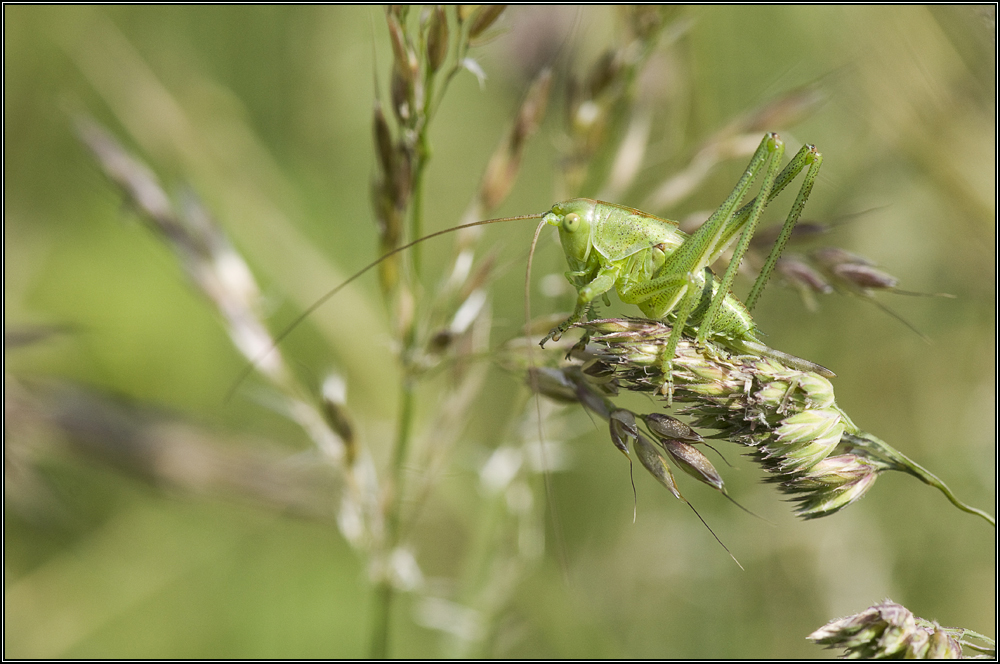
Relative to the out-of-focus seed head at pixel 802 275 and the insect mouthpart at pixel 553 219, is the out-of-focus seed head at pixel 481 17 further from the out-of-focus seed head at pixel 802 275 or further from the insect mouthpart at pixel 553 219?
the out-of-focus seed head at pixel 802 275

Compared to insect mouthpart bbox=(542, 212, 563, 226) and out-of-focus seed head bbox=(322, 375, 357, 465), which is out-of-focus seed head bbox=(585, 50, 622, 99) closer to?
insect mouthpart bbox=(542, 212, 563, 226)

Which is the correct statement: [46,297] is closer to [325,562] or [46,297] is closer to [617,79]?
[325,562]

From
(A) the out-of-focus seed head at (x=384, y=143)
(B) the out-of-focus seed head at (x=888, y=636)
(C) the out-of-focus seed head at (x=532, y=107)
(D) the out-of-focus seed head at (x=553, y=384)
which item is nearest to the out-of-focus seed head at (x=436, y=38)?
(A) the out-of-focus seed head at (x=384, y=143)

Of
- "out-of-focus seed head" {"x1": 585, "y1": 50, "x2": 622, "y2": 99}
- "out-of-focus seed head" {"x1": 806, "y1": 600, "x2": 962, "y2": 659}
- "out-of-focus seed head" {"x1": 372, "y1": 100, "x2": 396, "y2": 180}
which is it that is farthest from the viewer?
"out-of-focus seed head" {"x1": 585, "y1": 50, "x2": 622, "y2": 99}

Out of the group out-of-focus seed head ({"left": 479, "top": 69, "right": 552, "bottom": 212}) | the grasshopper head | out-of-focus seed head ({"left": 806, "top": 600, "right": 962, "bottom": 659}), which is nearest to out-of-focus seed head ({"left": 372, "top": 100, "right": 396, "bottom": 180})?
out-of-focus seed head ({"left": 479, "top": 69, "right": 552, "bottom": 212})

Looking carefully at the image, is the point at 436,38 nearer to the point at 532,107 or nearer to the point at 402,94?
the point at 402,94
